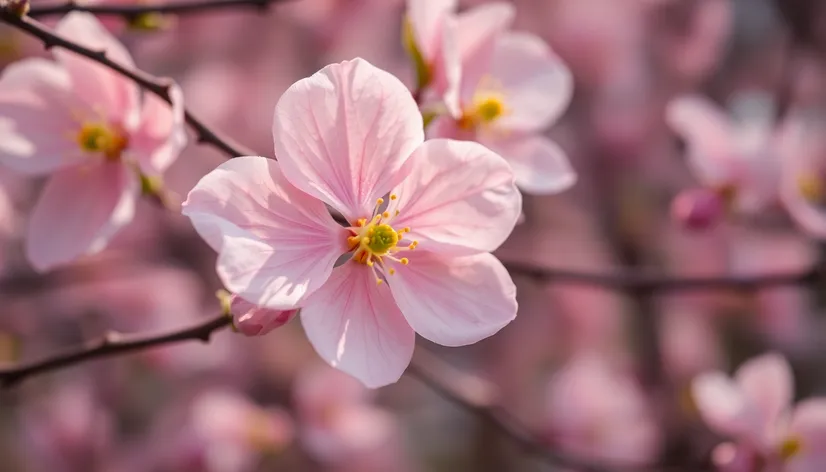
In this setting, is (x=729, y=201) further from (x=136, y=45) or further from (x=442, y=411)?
(x=442, y=411)

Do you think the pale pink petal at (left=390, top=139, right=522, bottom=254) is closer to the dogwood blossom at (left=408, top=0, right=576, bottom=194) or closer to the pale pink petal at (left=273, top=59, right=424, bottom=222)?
the pale pink petal at (left=273, top=59, right=424, bottom=222)

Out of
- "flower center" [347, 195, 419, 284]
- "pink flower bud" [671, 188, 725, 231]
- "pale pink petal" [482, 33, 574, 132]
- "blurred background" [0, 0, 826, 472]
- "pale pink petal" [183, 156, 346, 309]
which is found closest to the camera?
"pale pink petal" [183, 156, 346, 309]

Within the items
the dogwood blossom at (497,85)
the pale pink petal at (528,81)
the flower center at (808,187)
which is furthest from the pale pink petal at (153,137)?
the flower center at (808,187)

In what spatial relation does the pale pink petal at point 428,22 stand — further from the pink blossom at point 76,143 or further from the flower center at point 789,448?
the flower center at point 789,448

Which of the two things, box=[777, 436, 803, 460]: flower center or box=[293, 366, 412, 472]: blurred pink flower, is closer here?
box=[777, 436, 803, 460]: flower center

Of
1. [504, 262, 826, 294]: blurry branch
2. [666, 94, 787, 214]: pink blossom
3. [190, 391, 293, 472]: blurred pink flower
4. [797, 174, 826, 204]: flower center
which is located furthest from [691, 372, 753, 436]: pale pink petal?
[190, 391, 293, 472]: blurred pink flower

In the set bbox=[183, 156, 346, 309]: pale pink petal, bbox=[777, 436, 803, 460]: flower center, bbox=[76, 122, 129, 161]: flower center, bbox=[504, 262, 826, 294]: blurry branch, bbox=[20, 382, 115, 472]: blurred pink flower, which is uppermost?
bbox=[183, 156, 346, 309]: pale pink petal

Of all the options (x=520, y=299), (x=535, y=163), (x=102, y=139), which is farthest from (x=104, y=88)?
(x=520, y=299)

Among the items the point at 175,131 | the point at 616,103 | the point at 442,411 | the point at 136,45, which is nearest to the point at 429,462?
the point at 442,411
